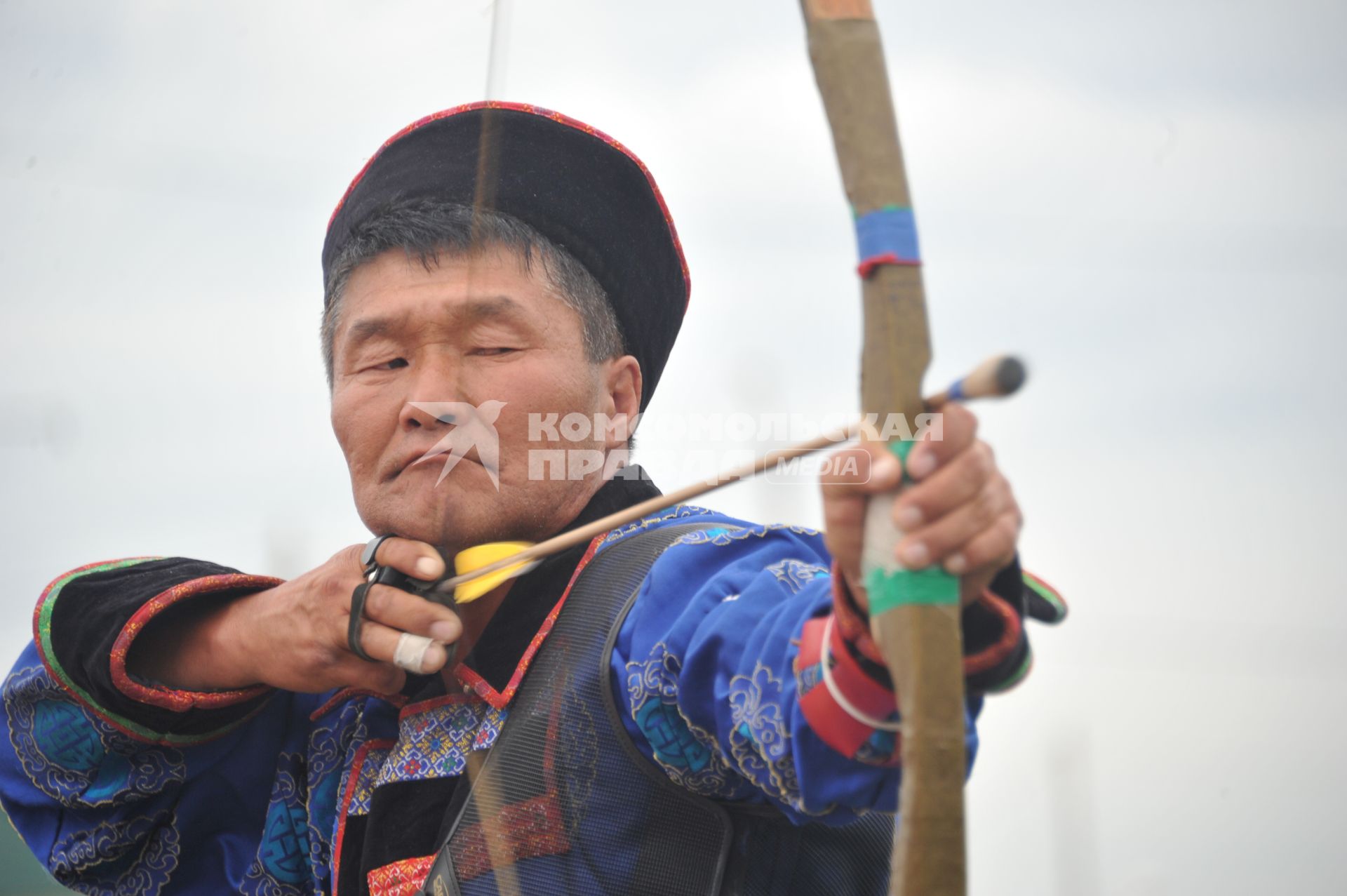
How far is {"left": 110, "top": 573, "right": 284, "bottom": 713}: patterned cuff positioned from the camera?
1694mm

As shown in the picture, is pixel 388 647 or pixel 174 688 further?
pixel 174 688

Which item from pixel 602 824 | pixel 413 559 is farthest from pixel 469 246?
pixel 602 824

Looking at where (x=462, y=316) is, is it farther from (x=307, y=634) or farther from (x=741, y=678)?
(x=741, y=678)

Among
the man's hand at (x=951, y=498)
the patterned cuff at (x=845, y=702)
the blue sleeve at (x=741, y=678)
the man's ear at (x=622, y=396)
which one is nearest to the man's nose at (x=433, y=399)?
the man's ear at (x=622, y=396)

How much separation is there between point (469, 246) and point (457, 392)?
0.80 feet

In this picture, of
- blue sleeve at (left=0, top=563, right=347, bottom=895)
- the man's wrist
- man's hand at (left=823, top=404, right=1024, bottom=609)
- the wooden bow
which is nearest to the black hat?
the man's wrist

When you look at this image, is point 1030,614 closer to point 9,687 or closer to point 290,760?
point 290,760

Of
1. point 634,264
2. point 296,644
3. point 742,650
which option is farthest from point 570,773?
point 634,264

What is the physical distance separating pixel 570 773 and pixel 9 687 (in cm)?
103

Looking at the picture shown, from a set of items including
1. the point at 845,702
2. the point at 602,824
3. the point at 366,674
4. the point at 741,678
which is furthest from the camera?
the point at 366,674

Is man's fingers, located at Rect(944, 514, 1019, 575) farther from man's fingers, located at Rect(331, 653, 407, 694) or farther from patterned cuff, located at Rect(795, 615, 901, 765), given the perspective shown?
man's fingers, located at Rect(331, 653, 407, 694)

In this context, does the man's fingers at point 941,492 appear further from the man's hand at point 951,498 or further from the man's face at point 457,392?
the man's face at point 457,392

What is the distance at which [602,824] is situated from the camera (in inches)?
53.5

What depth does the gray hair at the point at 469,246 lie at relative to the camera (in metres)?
1.77
